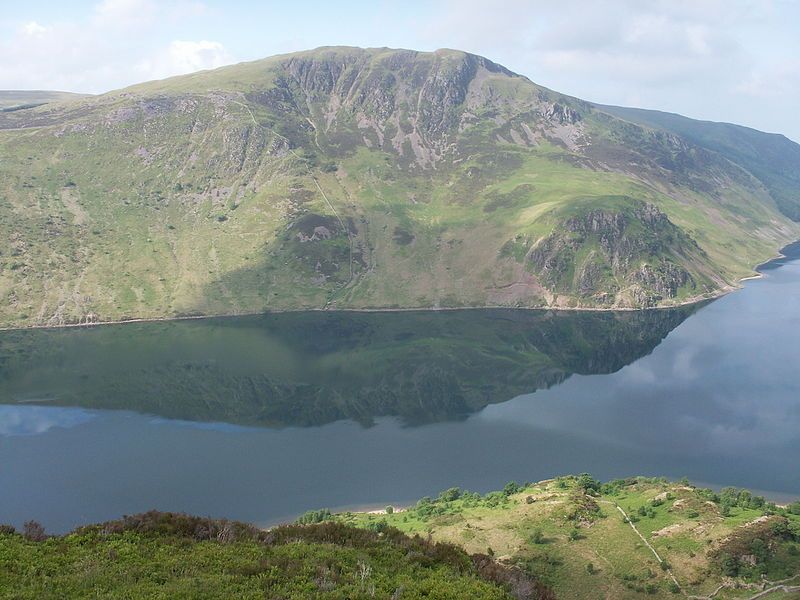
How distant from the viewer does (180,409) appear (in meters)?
149

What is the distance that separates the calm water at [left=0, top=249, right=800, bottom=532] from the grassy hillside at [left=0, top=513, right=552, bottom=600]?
195 feet

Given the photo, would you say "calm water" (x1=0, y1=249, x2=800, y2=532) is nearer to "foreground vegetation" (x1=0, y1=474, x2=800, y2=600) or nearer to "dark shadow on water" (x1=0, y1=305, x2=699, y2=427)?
"dark shadow on water" (x1=0, y1=305, x2=699, y2=427)

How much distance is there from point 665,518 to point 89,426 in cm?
12101

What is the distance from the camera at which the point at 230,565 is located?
35625 millimetres

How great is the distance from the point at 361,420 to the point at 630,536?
81.4 m

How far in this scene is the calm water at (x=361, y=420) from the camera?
108m

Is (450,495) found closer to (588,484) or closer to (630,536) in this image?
(588,484)

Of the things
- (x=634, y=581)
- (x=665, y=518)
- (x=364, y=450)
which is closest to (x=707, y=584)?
(x=634, y=581)

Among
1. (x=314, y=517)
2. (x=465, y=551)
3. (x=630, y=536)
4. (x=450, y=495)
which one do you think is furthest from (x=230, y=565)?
(x=450, y=495)

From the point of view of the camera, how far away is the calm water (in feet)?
355

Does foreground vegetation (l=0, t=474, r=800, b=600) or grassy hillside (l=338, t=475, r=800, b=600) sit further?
grassy hillside (l=338, t=475, r=800, b=600)

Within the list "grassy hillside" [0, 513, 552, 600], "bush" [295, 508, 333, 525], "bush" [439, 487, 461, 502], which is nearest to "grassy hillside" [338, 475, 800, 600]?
"bush" [295, 508, 333, 525]

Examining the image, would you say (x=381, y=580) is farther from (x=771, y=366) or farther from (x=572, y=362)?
(x=771, y=366)

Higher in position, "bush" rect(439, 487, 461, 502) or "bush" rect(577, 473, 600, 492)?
"bush" rect(577, 473, 600, 492)
